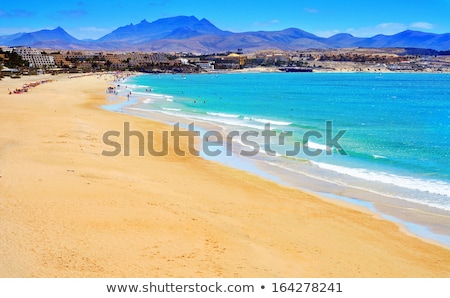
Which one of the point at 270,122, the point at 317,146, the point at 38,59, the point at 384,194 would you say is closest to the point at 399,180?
the point at 384,194

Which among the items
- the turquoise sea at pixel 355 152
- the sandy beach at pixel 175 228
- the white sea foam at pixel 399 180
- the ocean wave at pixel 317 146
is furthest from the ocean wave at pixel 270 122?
the sandy beach at pixel 175 228

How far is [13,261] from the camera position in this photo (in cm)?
784

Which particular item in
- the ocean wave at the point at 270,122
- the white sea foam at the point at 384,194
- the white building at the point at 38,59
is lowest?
the white sea foam at the point at 384,194

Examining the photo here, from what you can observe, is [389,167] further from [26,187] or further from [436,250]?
[26,187]

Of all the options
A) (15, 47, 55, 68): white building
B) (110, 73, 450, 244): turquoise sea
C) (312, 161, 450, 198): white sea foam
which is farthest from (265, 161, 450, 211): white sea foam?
(15, 47, 55, 68): white building

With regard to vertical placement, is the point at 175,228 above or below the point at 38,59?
below

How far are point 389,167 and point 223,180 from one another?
731 cm

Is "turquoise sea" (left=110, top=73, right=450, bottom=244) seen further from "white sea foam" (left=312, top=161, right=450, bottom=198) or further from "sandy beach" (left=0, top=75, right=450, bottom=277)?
"sandy beach" (left=0, top=75, right=450, bottom=277)

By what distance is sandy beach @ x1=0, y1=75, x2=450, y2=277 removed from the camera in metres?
8.16

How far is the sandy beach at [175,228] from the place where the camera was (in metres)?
8.16

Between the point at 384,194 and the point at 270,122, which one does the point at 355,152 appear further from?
the point at 270,122

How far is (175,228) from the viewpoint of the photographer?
991 centimetres

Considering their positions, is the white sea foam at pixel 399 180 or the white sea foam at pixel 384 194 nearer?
the white sea foam at pixel 384 194

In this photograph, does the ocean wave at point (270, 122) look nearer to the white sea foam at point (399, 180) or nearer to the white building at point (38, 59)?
the white sea foam at point (399, 180)
